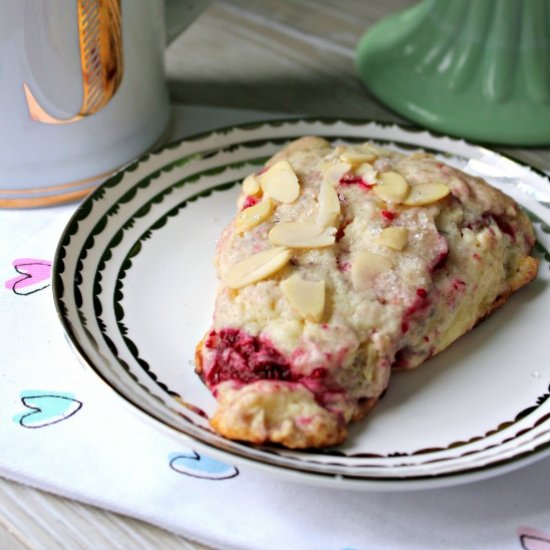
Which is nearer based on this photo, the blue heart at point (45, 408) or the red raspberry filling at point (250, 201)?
the blue heart at point (45, 408)

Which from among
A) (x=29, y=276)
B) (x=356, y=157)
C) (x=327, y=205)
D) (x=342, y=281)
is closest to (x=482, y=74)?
(x=356, y=157)

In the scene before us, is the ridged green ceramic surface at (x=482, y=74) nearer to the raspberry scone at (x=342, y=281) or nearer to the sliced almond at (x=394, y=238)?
the raspberry scone at (x=342, y=281)

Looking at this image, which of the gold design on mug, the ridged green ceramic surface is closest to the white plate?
the gold design on mug

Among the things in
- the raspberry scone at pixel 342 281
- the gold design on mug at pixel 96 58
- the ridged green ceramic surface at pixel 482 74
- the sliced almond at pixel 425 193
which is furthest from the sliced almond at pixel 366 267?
the ridged green ceramic surface at pixel 482 74

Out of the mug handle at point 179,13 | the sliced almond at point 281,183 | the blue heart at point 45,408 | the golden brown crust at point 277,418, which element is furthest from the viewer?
the mug handle at point 179,13

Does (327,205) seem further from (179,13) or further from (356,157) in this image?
(179,13)

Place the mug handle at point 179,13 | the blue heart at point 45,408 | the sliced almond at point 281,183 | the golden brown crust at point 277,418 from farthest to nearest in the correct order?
the mug handle at point 179,13
the sliced almond at point 281,183
the blue heart at point 45,408
the golden brown crust at point 277,418
